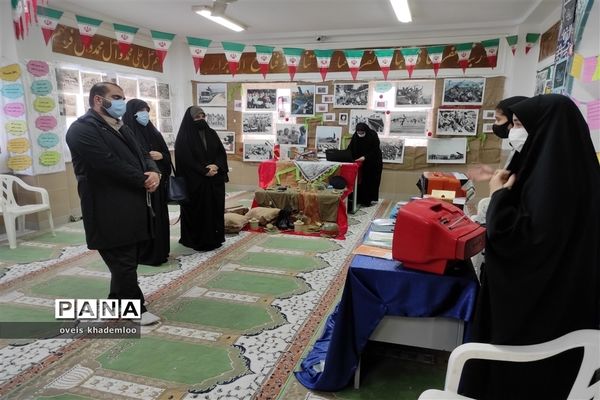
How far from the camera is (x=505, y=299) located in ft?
4.26

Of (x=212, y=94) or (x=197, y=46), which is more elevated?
(x=197, y=46)

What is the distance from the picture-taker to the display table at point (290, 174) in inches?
224

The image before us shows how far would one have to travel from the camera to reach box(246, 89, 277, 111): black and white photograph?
761cm

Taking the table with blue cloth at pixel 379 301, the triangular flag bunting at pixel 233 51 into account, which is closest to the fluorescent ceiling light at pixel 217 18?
the triangular flag bunting at pixel 233 51

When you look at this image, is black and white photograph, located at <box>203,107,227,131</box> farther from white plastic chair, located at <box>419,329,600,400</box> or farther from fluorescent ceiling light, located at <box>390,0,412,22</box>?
white plastic chair, located at <box>419,329,600,400</box>

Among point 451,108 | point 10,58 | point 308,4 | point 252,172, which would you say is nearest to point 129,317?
point 10,58

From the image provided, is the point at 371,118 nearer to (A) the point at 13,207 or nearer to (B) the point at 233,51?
(B) the point at 233,51

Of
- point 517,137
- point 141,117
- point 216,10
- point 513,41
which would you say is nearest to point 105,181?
point 141,117

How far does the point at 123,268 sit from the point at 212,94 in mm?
5976

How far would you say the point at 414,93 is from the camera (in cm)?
688

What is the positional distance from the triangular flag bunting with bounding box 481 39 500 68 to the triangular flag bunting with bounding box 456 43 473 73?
22cm

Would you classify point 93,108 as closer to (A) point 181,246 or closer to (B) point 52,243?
(A) point 181,246

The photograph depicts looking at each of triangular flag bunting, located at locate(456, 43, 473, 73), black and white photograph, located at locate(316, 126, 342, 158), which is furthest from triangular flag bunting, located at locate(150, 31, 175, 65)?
triangular flag bunting, located at locate(456, 43, 473, 73)

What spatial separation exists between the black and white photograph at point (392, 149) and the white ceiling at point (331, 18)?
1664 mm
